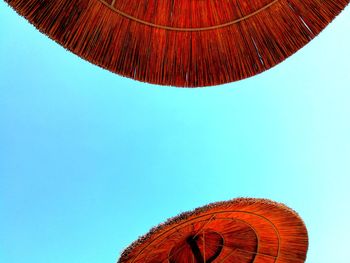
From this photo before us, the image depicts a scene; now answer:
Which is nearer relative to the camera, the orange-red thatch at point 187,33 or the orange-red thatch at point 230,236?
the orange-red thatch at point 187,33

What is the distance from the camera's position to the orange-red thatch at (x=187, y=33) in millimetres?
2125

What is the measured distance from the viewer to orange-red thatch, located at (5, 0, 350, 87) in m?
2.12

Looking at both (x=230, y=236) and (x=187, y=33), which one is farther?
(x=230, y=236)

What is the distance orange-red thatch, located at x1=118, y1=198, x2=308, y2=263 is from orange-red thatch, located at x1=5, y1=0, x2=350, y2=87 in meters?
2.21

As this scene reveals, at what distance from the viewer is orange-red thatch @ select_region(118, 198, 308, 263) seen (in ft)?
14.1

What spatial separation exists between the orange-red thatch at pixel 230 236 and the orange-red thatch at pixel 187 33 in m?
2.21

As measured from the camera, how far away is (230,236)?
578cm

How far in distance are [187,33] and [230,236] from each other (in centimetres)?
421

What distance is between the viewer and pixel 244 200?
4.38 m

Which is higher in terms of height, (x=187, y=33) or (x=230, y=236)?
(x=230, y=236)

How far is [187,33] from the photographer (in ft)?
7.63

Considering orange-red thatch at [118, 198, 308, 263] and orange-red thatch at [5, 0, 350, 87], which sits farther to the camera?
orange-red thatch at [118, 198, 308, 263]

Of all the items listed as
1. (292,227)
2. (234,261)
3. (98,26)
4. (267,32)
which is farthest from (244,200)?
(98,26)

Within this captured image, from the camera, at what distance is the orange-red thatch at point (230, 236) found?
429cm
